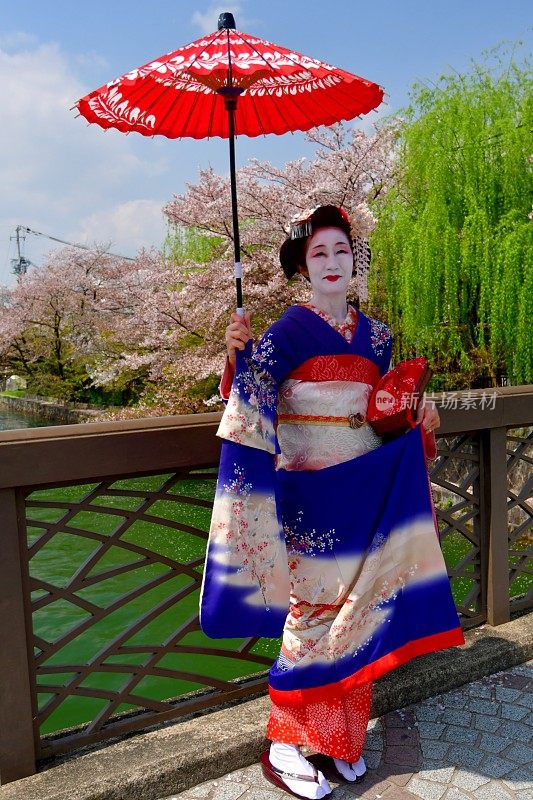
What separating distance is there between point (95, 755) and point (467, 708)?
134 cm

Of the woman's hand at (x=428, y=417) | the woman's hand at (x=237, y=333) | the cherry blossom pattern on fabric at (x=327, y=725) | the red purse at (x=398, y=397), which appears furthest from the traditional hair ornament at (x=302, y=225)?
the cherry blossom pattern on fabric at (x=327, y=725)

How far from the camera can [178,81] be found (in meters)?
2.13

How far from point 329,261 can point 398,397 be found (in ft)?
1.61

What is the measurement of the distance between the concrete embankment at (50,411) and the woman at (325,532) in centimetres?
Result: 1646

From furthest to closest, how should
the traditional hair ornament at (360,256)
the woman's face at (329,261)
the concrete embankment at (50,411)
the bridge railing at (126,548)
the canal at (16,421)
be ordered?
the canal at (16,421) → the concrete embankment at (50,411) → the traditional hair ornament at (360,256) → the woman's face at (329,261) → the bridge railing at (126,548)

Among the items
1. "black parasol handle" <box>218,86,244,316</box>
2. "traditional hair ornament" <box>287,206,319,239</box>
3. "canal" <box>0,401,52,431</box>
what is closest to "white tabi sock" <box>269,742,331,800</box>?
"black parasol handle" <box>218,86,244,316</box>

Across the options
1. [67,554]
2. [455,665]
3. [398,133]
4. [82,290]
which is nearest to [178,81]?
[455,665]

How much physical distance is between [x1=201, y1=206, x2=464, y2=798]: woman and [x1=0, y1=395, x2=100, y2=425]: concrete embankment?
1646 centimetres

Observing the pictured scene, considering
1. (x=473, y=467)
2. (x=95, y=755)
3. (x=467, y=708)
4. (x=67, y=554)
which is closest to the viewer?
(x=95, y=755)

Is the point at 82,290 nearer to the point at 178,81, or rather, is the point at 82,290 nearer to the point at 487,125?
the point at 487,125

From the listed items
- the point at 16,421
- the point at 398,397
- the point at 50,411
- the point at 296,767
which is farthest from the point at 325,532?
the point at 16,421

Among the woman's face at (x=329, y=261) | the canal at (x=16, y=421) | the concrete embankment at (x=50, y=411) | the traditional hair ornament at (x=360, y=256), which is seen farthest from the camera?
the canal at (x=16, y=421)

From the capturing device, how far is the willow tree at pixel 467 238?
28.2 feet

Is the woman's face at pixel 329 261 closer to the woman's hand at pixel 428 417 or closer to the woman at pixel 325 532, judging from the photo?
the woman at pixel 325 532
